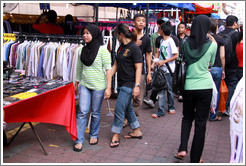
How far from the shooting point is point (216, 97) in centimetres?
547

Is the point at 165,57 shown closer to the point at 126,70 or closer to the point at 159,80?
the point at 159,80

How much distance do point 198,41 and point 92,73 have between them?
1.64 metres

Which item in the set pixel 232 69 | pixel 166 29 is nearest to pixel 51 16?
pixel 166 29

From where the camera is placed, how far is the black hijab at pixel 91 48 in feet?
13.6

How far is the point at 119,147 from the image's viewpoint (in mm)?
4434

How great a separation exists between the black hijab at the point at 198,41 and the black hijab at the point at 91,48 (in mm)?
1352

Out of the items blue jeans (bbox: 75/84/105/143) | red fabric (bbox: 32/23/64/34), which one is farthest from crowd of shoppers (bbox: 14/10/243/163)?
red fabric (bbox: 32/23/64/34)

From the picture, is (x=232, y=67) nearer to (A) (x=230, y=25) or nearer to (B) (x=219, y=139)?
(A) (x=230, y=25)

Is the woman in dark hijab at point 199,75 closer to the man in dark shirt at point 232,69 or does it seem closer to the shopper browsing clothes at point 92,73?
the shopper browsing clothes at point 92,73

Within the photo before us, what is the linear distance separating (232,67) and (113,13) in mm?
13077

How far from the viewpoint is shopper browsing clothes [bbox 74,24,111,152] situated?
13.7ft

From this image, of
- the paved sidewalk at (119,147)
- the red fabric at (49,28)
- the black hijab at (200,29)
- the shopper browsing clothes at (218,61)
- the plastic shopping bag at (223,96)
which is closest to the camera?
the black hijab at (200,29)

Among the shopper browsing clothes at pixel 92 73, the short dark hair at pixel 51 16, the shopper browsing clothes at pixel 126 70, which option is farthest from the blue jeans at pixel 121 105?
the short dark hair at pixel 51 16

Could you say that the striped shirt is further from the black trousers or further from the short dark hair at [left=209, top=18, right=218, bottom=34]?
the short dark hair at [left=209, top=18, right=218, bottom=34]
